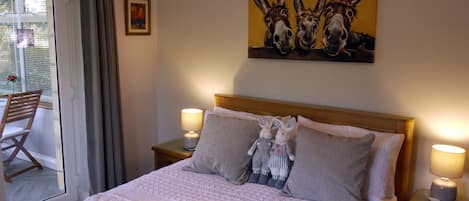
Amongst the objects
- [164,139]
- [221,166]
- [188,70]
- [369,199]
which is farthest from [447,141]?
[164,139]

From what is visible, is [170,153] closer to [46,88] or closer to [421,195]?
[46,88]

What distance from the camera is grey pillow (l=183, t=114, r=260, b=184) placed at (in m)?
2.47

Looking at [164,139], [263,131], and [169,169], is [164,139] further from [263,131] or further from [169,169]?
[263,131]

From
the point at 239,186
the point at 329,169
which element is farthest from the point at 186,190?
the point at 329,169

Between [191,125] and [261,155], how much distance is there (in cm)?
88

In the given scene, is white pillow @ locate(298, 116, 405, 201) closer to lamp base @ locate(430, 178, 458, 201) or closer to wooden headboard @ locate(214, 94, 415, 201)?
wooden headboard @ locate(214, 94, 415, 201)

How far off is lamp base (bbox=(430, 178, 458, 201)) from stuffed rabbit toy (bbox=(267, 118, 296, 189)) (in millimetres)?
824

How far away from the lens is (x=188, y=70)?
3473 mm

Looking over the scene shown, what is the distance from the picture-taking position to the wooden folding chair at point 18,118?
2.73m

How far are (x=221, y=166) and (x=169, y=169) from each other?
397mm

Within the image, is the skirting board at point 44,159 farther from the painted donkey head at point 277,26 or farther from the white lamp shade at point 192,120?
the painted donkey head at point 277,26

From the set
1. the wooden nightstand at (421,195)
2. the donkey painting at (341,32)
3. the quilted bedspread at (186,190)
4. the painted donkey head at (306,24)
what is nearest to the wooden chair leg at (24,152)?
the quilted bedspread at (186,190)

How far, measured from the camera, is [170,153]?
3.10 m

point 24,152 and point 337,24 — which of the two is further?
point 24,152
